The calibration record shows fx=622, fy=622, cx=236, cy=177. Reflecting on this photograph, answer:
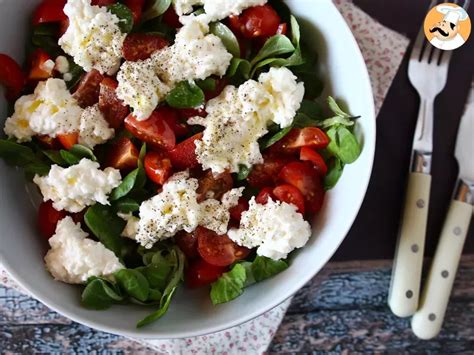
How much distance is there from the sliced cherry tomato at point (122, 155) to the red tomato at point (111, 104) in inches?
1.8

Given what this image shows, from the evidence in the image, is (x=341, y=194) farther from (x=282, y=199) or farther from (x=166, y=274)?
(x=166, y=274)

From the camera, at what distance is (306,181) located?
1.36 m

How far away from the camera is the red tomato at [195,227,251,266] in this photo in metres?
1.37

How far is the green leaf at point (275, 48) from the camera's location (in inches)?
53.8

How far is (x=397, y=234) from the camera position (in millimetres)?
1689

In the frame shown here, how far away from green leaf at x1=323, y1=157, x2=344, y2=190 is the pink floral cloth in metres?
0.33

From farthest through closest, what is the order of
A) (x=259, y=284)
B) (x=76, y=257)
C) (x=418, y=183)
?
(x=418, y=183) < (x=259, y=284) < (x=76, y=257)

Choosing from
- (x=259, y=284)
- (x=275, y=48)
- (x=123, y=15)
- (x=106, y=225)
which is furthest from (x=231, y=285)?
(x=123, y=15)

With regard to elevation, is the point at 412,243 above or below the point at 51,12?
below

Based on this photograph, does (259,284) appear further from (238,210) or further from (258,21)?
(258,21)

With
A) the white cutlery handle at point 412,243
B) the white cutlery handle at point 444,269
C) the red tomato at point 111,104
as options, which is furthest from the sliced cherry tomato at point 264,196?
the white cutlery handle at point 444,269

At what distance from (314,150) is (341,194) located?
0.37ft

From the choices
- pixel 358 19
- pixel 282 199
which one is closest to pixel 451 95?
pixel 358 19

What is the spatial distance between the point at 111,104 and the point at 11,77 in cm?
23
